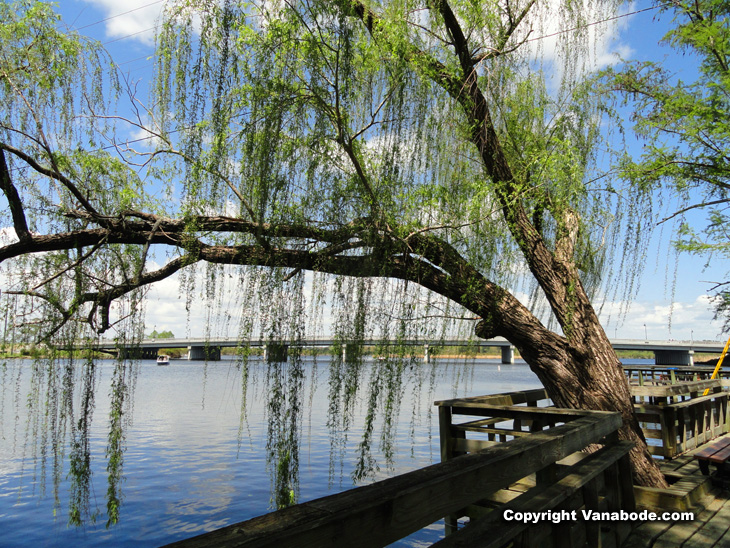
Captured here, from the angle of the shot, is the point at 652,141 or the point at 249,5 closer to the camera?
the point at 249,5

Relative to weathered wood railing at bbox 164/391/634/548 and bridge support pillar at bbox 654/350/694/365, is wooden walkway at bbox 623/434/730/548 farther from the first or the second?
bridge support pillar at bbox 654/350/694/365

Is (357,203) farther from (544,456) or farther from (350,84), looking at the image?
(544,456)

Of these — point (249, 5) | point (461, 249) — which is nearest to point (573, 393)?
point (461, 249)

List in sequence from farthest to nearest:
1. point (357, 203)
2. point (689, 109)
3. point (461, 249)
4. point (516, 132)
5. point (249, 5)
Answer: point (689, 109), point (516, 132), point (461, 249), point (357, 203), point (249, 5)

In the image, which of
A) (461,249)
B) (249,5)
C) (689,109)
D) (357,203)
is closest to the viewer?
(249,5)

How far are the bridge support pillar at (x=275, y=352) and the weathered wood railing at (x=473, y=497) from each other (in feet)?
3.91

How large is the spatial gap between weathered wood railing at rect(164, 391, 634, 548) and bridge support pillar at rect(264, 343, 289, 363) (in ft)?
3.91

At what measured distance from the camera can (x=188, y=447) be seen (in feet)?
42.0

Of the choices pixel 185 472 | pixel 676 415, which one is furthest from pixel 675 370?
pixel 185 472

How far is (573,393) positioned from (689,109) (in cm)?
419

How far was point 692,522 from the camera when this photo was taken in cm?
403

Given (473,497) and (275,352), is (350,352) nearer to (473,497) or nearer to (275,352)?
(275,352)

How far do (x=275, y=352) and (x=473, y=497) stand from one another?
5.20 ft

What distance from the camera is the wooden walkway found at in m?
3.55
